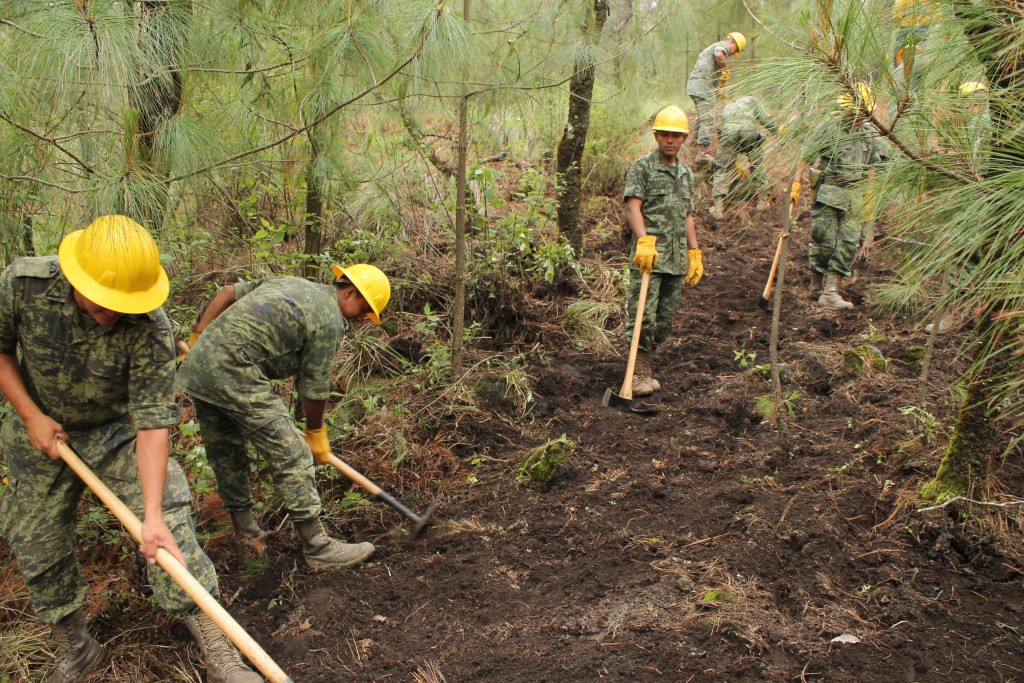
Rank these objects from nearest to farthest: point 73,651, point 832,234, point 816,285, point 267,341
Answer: point 73,651
point 267,341
point 832,234
point 816,285

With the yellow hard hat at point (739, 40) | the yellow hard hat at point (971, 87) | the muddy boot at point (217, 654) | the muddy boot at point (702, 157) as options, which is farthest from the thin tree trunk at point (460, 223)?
the muddy boot at point (702, 157)

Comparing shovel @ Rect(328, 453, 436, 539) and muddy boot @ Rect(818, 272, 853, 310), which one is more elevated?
muddy boot @ Rect(818, 272, 853, 310)

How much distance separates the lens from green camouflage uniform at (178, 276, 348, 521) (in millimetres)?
3369

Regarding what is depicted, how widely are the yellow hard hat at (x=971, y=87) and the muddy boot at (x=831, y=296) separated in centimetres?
410

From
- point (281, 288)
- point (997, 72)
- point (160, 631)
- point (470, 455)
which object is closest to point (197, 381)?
point (281, 288)

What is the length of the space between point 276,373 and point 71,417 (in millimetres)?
972

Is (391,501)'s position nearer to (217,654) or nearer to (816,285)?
(217,654)

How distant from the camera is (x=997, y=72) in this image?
260 centimetres

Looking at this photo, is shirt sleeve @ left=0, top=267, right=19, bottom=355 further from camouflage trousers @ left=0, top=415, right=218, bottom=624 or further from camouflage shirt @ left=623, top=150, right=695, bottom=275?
camouflage shirt @ left=623, top=150, right=695, bottom=275

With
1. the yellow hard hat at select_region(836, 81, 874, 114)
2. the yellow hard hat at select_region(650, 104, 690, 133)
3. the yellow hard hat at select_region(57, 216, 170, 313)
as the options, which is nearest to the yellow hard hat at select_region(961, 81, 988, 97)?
the yellow hard hat at select_region(836, 81, 874, 114)

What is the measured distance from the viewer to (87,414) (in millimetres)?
2830

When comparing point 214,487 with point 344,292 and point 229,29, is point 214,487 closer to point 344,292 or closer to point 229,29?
point 344,292

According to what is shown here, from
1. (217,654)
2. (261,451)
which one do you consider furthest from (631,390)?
(217,654)

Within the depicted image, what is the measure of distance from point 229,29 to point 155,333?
2218 millimetres
